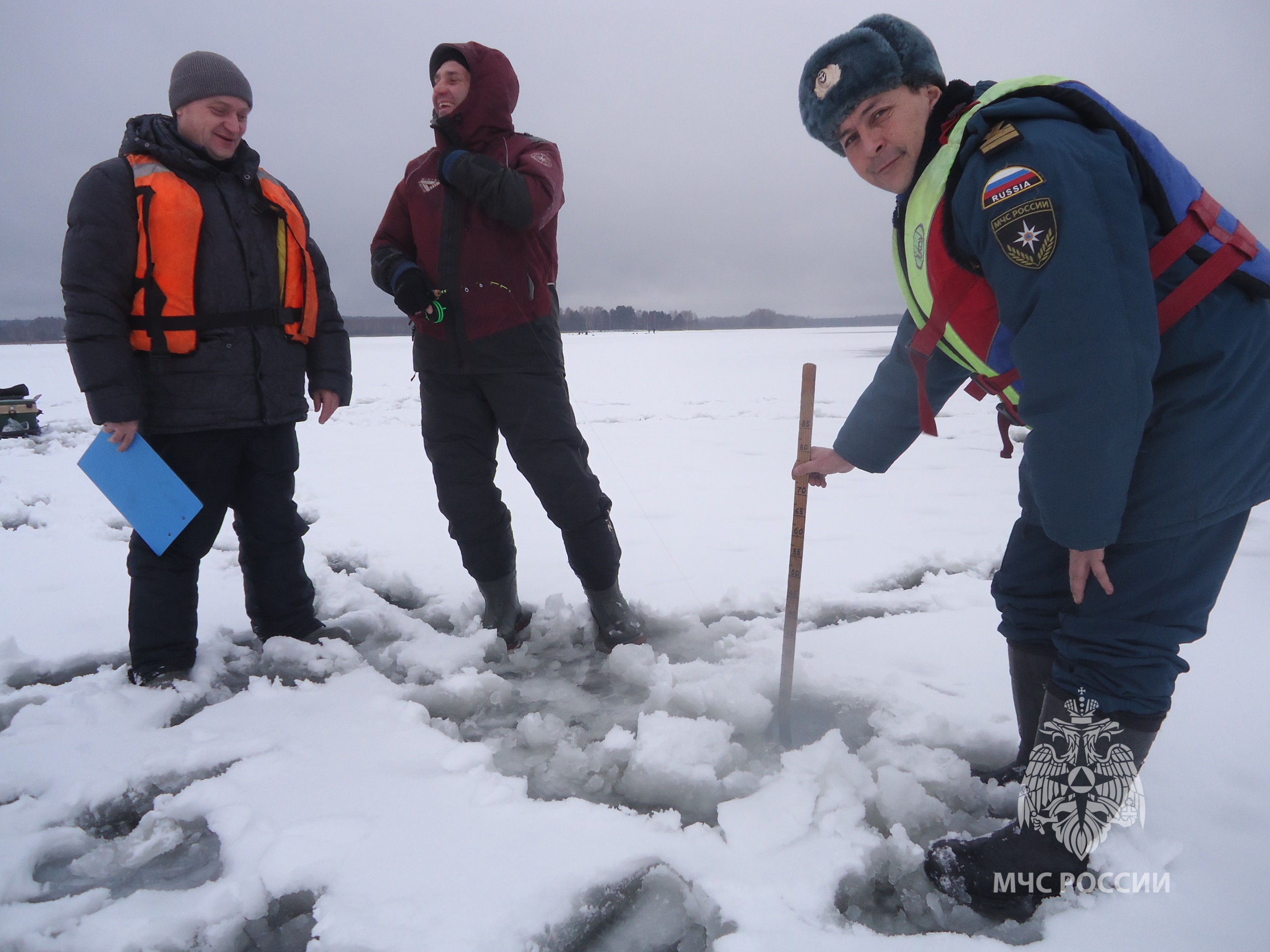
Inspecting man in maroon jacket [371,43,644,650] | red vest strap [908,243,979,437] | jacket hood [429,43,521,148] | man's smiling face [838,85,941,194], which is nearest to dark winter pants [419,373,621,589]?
man in maroon jacket [371,43,644,650]

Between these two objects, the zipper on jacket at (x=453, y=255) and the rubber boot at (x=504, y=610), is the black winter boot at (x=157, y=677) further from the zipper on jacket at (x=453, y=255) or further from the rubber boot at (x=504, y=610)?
the zipper on jacket at (x=453, y=255)

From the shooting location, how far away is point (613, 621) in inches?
99.9

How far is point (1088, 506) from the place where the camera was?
117cm

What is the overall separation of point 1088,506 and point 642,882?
47.3 inches

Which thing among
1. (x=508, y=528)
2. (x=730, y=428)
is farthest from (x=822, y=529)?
(x=730, y=428)

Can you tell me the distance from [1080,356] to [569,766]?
155 cm

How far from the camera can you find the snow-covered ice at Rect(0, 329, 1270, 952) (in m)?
1.36

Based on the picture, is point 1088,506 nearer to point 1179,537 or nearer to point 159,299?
point 1179,537

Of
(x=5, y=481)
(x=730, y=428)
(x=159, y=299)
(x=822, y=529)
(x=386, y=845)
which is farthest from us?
(x=730, y=428)

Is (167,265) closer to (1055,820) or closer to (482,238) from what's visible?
(482,238)

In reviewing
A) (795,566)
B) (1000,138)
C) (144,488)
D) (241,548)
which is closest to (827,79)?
(1000,138)

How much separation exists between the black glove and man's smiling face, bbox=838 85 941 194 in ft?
4.95

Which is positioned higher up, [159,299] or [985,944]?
[159,299]

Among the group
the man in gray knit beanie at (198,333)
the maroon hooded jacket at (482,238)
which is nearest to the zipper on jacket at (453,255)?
the maroon hooded jacket at (482,238)
